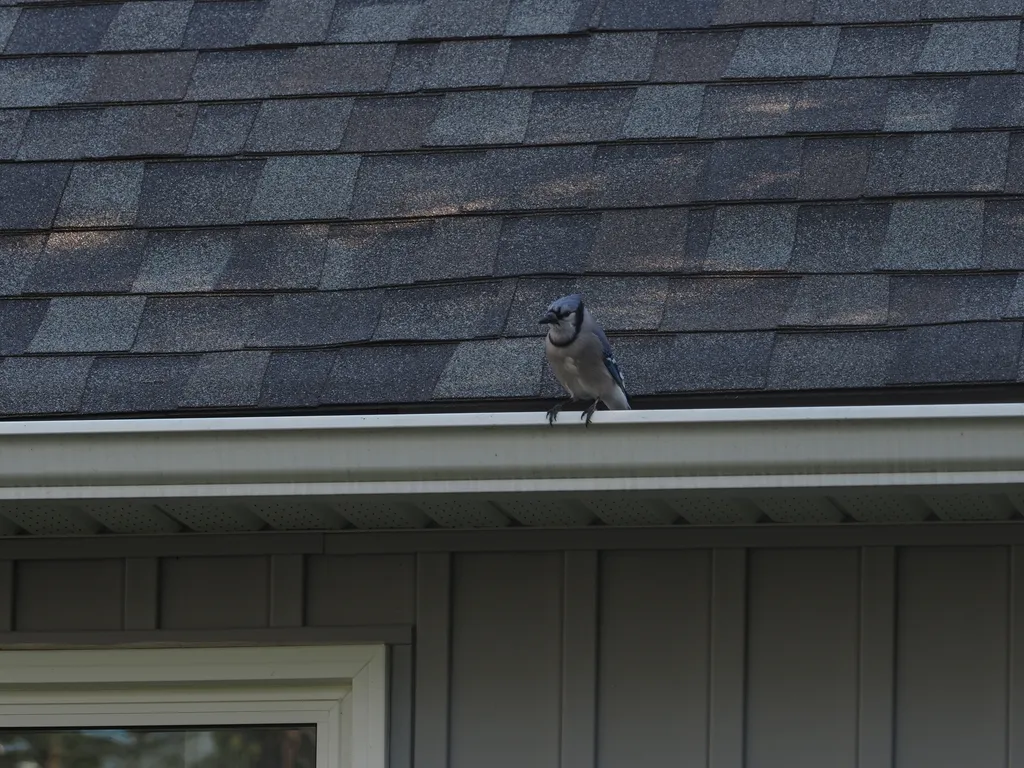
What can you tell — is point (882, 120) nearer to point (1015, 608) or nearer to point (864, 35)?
point (864, 35)

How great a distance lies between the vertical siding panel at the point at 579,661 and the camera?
379 centimetres

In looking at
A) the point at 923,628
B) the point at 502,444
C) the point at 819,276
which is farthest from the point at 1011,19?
the point at 502,444

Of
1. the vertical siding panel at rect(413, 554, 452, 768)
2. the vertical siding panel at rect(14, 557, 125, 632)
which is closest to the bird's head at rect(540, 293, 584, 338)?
the vertical siding panel at rect(413, 554, 452, 768)

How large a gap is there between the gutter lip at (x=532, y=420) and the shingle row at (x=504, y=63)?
4.58 ft

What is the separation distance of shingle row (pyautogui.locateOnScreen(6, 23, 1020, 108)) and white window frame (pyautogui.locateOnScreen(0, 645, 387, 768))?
152 cm

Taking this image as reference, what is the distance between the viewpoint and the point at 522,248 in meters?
4.17

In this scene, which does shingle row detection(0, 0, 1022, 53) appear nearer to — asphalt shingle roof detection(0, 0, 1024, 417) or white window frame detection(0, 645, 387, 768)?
asphalt shingle roof detection(0, 0, 1024, 417)

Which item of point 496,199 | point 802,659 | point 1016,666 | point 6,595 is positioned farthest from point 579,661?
point 6,595

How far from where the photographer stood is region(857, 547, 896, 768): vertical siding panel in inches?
145

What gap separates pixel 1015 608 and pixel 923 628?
19 cm

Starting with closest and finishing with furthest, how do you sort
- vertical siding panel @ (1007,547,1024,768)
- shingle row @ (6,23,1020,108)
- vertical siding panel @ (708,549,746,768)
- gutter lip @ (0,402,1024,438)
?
gutter lip @ (0,402,1024,438), vertical siding panel @ (1007,547,1024,768), vertical siding panel @ (708,549,746,768), shingle row @ (6,23,1020,108)

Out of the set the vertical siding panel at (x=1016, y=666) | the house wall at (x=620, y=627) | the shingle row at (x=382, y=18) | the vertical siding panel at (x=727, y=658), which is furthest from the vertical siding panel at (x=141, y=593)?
the vertical siding panel at (x=1016, y=666)

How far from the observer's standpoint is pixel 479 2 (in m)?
4.83

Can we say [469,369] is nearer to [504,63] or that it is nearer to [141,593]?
[141,593]
